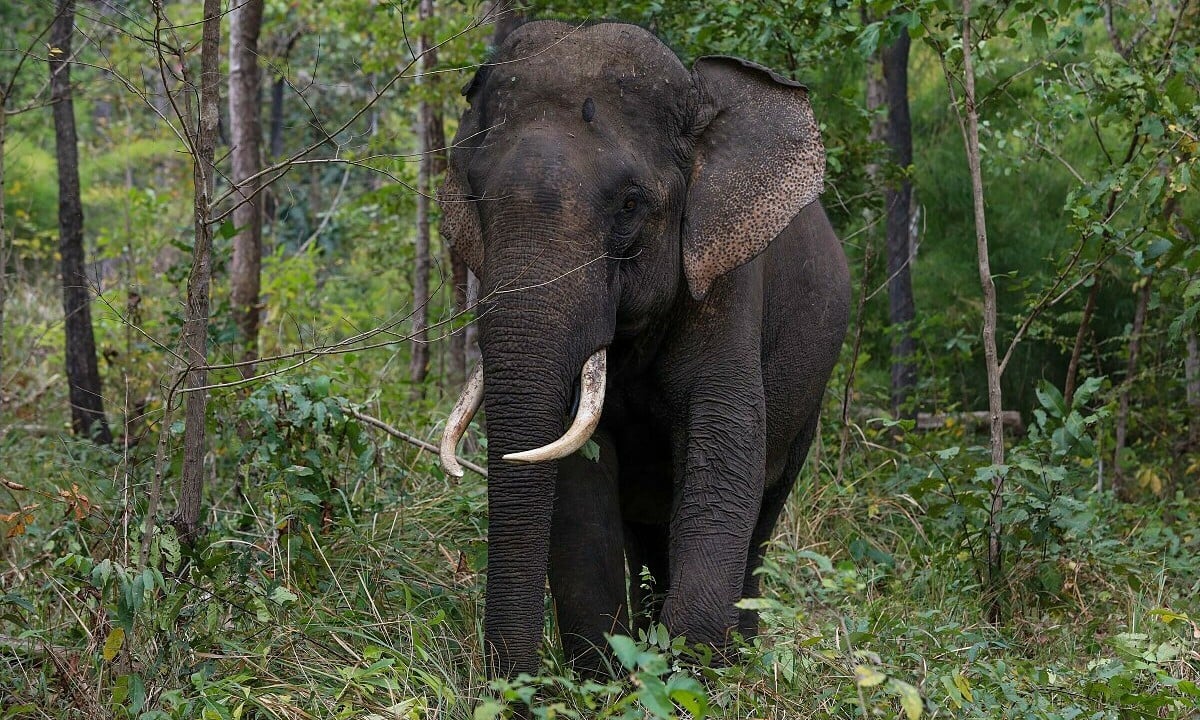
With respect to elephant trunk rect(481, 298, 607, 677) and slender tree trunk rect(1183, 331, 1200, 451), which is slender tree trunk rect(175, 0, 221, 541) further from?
slender tree trunk rect(1183, 331, 1200, 451)

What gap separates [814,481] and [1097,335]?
466cm

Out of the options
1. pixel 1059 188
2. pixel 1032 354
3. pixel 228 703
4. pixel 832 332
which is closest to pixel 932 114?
pixel 1059 188

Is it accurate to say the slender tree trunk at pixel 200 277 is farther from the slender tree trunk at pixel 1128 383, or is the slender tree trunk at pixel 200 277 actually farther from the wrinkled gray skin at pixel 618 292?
the slender tree trunk at pixel 1128 383

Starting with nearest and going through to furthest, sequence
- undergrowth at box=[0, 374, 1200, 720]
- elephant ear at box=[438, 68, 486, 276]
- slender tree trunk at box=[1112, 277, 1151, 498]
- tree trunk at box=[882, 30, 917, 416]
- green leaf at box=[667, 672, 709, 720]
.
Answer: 1. green leaf at box=[667, 672, 709, 720]
2. undergrowth at box=[0, 374, 1200, 720]
3. elephant ear at box=[438, 68, 486, 276]
4. slender tree trunk at box=[1112, 277, 1151, 498]
5. tree trunk at box=[882, 30, 917, 416]

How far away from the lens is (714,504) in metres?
5.23

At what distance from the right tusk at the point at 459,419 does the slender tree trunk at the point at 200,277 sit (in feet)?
2.65

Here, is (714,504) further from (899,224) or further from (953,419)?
(899,224)

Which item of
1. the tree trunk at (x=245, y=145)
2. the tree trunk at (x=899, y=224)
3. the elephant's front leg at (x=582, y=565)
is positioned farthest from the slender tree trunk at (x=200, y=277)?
the tree trunk at (x=899, y=224)

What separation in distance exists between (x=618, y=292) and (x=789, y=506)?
11.6 feet

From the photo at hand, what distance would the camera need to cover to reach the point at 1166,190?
24.1 feet

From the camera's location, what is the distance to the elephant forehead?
5137 millimetres

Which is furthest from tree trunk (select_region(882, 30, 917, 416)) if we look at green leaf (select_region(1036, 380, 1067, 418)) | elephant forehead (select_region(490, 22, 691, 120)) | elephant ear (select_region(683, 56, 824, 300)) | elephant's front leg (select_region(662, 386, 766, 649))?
elephant forehead (select_region(490, 22, 691, 120))

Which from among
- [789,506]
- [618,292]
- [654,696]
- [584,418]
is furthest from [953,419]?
[654,696]

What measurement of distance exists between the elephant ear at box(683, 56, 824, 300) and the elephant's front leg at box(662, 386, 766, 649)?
Answer: 1.42ft
